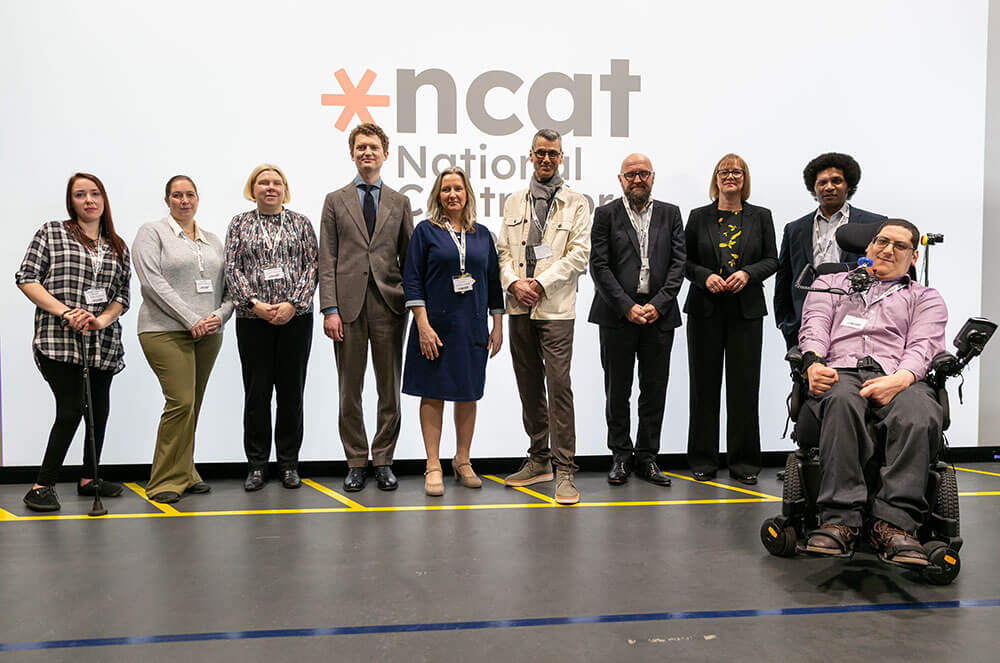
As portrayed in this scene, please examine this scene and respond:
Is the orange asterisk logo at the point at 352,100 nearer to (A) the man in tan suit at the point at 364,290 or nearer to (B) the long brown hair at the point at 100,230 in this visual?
(A) the man in tan suit at the point at 364,290

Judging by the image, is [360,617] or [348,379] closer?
[360,617]

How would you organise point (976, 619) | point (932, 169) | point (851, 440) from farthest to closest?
point (932, 169), point (851, 440), point (976, 619)

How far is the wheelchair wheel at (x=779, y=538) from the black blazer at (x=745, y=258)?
1663 mm

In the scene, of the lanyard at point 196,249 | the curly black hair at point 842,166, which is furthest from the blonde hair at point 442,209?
the curly black hair at point 842,166

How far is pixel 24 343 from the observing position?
4484mm

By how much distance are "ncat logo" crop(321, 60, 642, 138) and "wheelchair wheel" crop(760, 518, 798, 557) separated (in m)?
2.78

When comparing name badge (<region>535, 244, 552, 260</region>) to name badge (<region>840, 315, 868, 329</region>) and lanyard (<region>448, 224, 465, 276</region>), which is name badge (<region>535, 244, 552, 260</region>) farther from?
name badge (<region>840, 315, 868, 329</region>)

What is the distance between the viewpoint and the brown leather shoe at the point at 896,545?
2.43 metres

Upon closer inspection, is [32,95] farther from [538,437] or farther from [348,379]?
[538,437]

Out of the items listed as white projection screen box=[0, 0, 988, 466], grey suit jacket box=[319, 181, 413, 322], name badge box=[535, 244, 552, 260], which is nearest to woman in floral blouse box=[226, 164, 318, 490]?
grey suit jacket box=[319, 181, 413, 322]

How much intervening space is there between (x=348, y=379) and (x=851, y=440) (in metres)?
2.42

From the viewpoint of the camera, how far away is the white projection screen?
4453 mm

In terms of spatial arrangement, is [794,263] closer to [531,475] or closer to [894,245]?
[894,245]

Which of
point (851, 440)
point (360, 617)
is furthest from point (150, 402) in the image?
point (851, 440)
